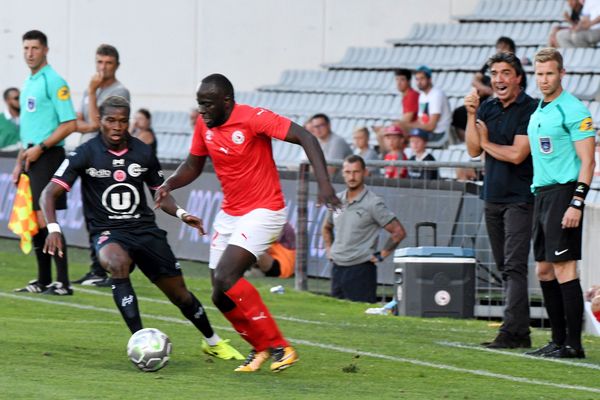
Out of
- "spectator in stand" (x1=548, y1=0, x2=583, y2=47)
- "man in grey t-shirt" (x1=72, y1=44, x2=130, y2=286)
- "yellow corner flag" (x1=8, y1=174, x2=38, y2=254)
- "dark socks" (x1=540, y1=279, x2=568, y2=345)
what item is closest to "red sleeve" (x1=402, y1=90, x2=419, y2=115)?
"spectator in stand" (x1=548, y1=0, x2=583, y2=47)

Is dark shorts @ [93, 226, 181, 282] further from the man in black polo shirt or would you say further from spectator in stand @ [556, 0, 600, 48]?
spectator in stand @ [556, 0, 600, 48]

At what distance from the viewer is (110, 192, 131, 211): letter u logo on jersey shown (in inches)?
361

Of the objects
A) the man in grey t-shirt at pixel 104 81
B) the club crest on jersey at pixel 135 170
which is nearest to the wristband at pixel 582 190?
the club crest on jersey at pixel 135 170

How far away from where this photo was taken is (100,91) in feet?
47.1

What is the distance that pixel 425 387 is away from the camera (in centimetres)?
827

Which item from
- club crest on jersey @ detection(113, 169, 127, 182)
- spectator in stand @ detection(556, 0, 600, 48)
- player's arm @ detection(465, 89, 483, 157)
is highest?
spectator in stand @ detection(556, 0, 600, 48)

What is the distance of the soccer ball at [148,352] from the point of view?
8477 millimetres

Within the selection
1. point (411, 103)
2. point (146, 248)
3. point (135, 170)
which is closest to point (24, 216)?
point (135, 170)

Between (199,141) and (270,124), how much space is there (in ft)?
1.89

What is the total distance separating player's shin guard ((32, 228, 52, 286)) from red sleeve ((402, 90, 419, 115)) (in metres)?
7.05

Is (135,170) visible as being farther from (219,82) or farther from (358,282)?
(358,282)

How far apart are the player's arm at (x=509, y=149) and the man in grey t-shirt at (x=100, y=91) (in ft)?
15.3

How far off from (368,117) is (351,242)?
7.29 metres

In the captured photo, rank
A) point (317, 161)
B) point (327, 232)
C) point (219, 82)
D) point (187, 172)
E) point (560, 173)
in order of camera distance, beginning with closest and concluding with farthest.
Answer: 1. point (317, 161)
2. point (219, 82)
3. point (187, 172)
4. point (560, 173)
5. point (327, 232)
